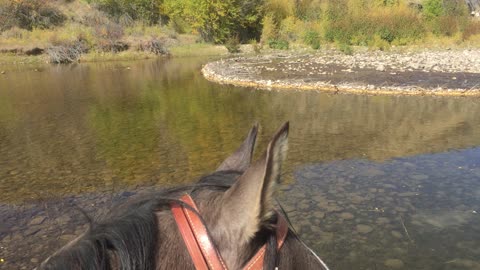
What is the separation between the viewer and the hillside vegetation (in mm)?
34250

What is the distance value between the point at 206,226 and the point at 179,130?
396 inches

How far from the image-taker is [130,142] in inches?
396

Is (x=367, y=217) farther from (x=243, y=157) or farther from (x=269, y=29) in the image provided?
(x=269, y=29)

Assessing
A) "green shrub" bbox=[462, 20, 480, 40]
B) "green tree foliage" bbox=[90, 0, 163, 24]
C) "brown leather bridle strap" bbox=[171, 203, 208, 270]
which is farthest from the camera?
"green tree foliage" bbox=[90, 0, 163, 24]

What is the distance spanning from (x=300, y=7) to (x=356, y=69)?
1021 inches

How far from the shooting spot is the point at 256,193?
114 cm

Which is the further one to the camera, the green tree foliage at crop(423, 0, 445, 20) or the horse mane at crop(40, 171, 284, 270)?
the green tree foliage at crop(423, 0, 445, 20)

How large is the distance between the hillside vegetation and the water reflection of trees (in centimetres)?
1667

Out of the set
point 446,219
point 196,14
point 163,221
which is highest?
point 196,14

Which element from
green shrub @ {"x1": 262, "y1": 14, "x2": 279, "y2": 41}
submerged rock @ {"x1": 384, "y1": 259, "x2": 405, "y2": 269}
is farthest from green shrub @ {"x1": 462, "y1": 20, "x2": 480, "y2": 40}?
submerged rock @ {"x1": 384, "y1": 259, "x2": 405, "y2": 269}

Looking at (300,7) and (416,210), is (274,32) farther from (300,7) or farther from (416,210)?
(416,210)

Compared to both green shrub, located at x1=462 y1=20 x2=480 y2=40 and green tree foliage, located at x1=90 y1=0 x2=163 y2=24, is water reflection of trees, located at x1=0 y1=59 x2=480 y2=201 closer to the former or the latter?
green shrub, located at x1=462 y1=20 x2=480 y2=40

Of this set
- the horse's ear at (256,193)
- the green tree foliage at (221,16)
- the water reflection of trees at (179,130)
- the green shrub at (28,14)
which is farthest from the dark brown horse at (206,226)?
the green shrub at (28,14)

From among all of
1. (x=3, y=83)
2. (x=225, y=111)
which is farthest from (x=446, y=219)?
(x=3, y=83)
